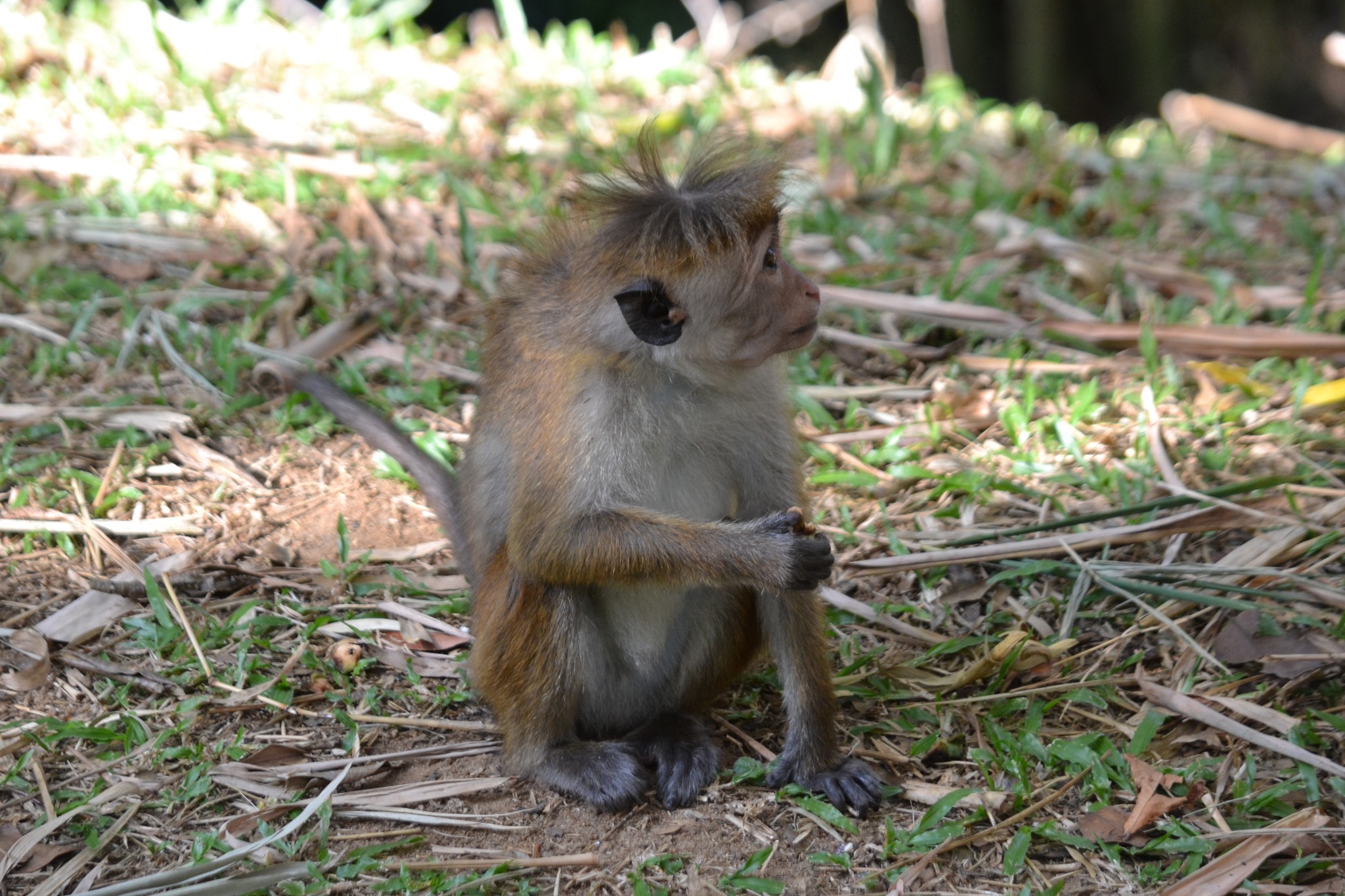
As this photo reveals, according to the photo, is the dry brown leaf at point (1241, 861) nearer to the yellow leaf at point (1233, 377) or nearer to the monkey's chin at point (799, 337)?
the monkey's chin at point (799, 337)

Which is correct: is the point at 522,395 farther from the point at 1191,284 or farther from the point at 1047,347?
the point at 1191,284

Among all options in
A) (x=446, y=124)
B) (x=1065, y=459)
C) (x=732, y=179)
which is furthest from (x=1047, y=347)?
(x=446, y=124)

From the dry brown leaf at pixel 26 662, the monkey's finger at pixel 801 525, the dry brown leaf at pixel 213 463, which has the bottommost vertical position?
the dry brown leaf at pixel 26 662

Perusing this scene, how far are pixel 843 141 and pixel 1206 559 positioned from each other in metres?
4.31

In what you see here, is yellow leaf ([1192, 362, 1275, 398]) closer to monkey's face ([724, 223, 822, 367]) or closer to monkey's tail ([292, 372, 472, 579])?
monkey's face ([724, 223, 822, 367])

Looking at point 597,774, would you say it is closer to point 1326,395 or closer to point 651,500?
point 651,500

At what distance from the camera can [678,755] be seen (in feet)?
12.2

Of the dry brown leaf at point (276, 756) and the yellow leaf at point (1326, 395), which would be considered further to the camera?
the yellow leaf at point (1326, 395)

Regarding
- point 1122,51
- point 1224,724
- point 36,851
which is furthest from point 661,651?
point 1122,51

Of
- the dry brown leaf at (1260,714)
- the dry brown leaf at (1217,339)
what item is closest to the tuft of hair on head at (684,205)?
the dry brown leaf at (1260,714)

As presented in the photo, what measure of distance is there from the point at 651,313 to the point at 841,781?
4.72ft

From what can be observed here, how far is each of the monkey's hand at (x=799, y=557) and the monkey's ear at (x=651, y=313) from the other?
607mm

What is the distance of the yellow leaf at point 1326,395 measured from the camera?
5.02 m

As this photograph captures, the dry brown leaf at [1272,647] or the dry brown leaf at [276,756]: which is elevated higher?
the dry brown leaf at [276,756]
